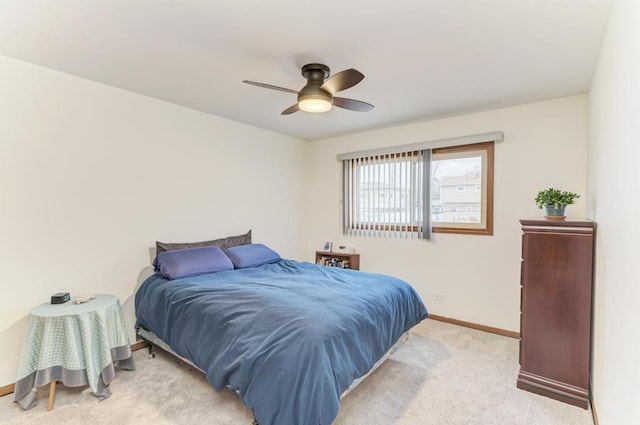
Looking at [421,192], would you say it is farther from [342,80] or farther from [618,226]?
[618,226]

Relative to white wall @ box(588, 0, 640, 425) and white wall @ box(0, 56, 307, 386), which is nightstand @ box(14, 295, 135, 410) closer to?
white wall @ box(0, 56, 307, 386)

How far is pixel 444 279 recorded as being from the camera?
379 centimetres

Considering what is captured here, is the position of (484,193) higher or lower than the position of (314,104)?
lower

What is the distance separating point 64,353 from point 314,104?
2.45m

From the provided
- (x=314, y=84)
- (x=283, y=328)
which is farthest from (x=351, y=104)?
(x=283, y=328)

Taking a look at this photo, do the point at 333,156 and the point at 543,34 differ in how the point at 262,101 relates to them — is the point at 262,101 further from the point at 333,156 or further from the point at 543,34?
the point at 543,34

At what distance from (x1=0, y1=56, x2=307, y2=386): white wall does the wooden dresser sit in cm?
315

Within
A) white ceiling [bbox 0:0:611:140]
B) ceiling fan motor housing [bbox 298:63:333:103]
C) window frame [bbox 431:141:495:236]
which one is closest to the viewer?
white ceiling [bbox 0:0:611:140]

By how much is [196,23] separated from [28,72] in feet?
5.28

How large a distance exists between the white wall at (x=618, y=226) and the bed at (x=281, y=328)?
121 cm

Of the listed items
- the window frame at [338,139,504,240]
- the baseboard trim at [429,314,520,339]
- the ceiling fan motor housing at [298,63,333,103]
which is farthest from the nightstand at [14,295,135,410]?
the baseboard trim at [429,314,520,339]

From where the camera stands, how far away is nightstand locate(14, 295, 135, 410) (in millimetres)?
2109

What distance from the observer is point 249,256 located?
3.52 meters

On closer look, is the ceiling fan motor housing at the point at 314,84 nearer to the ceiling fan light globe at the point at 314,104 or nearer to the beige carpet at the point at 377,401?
the ceiling fan light globe at the point at 314,104
